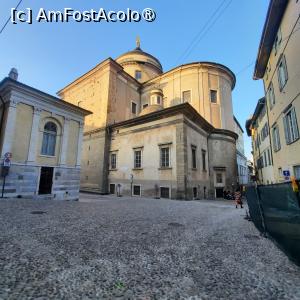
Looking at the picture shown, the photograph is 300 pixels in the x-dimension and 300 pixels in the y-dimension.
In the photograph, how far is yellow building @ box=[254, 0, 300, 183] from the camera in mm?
11219

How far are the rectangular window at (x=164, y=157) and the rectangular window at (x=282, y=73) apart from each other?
1036 cm

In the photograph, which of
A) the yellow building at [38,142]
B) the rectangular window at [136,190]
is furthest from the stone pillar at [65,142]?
the rectangular window at [136,190]

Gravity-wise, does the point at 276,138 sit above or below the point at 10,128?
above

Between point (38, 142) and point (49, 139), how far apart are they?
98cm

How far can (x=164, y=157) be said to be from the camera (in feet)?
63.8

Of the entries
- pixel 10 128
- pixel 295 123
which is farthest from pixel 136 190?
pixel 295 123

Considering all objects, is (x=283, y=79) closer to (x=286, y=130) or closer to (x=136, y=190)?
(x=286, y=130)

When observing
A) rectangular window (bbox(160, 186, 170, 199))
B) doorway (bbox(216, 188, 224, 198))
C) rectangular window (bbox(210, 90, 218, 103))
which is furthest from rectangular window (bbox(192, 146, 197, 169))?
rectangular window (bbox(210, 90, 218, 103))

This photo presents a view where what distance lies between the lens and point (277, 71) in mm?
14391

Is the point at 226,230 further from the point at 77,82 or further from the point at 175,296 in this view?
the point at 77,82

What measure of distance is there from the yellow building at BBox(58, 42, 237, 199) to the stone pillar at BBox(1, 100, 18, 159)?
11502mm

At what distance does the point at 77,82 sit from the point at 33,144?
66.9ft

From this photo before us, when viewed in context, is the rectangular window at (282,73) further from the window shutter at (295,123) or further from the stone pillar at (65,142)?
the stone pillar at (65,142)

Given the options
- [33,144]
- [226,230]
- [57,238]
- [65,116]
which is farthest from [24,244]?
[65,116]
